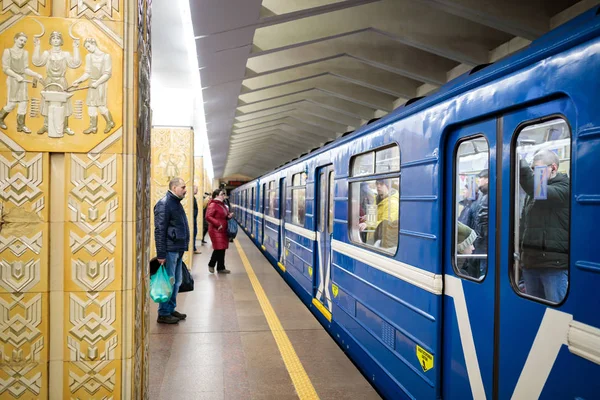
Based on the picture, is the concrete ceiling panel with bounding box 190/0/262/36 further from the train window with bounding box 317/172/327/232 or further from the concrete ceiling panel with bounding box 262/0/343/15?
the train window with bounding box 317/172/327/232

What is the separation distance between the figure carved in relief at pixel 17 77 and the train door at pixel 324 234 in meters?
3.92

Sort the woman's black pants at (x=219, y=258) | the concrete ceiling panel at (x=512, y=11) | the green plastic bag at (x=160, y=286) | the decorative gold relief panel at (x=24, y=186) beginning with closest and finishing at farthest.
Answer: the decorative gold relief panel at (x=24, y=186) < the green plastic bag at (x=160, y=286) < the concrete ceiling panel at (x=512, y=11) < the woman's black pants at (x=219, y=258)

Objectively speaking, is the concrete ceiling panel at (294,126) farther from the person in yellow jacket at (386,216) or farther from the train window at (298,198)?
the person in yellow jacket at (386,216)

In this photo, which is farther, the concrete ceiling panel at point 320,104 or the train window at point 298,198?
the concrete ceiling panel at point 320,104

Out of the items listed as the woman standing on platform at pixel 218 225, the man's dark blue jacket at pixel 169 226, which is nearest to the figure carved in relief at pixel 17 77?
the man's dark blue jacket at pixel 169 226

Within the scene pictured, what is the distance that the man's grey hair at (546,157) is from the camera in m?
2.25

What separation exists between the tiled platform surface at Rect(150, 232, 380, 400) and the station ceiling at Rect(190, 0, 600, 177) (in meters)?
3.69

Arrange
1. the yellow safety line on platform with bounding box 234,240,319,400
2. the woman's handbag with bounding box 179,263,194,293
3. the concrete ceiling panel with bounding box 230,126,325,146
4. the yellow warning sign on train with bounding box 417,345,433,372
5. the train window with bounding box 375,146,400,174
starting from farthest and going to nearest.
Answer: the concrete ceiling panel with bounding box 230,126,325,146
the woman's handbag with bounding box 179,263,194,293
the yellow safety line on platform with bounding box 234,240,319,400
the train window with bounding box 375,146,400,174
the yellow warning sign on train with bounding box 417,345,433,372

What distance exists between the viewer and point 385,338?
13.0ft

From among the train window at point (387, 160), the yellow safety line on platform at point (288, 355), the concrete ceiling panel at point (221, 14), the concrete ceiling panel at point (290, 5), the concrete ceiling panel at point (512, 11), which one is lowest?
the yellow safety line on platform at point (288, 355)

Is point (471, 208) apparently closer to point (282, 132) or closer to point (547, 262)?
point (547, 262)

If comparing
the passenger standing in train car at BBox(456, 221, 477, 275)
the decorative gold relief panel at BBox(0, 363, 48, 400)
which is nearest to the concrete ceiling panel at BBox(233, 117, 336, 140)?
the passenger standing in train car at BBox(456, 221, 477, 275)

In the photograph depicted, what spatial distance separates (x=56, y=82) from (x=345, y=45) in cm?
766

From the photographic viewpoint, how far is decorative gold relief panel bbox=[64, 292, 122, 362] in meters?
2.65
